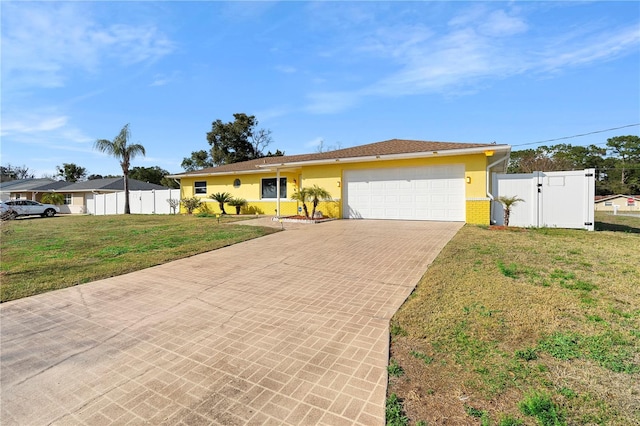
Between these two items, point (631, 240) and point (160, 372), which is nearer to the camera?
point (160, 372)

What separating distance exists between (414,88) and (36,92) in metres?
15.2

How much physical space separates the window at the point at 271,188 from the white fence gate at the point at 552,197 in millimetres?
10944

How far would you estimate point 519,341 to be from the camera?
2898mm

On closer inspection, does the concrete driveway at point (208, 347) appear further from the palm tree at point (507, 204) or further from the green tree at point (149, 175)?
the green tree at point (149, 175)

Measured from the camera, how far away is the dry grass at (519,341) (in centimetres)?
208

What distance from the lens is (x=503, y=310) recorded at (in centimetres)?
356

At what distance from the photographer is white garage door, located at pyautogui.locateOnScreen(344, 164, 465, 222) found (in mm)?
12102

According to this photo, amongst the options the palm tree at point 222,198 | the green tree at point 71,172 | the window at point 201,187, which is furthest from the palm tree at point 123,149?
the green tree at point 71,172

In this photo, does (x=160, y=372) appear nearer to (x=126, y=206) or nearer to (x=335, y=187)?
(x=335, y=187)

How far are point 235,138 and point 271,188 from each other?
22.3 metres

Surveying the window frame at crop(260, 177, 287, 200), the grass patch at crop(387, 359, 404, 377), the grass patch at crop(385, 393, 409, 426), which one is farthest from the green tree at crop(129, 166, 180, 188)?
the grass patch at crop(385, 393, 409, 426)

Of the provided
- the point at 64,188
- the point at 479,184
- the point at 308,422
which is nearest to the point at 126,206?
the point at 64,188

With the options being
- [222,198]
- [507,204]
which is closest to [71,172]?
[222,198]

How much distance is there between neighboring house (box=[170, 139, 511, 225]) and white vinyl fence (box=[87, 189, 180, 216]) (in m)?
10.5
